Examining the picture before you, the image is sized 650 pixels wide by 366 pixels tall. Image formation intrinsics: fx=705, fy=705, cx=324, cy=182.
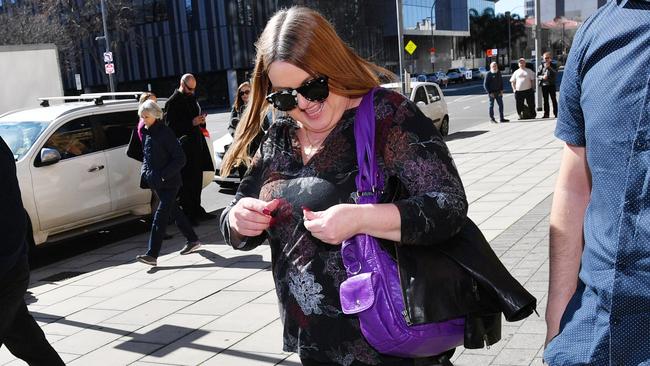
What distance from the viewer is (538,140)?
50.7 ft

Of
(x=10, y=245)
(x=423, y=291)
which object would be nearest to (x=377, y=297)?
(x=423, y=291)

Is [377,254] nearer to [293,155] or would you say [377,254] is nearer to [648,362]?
[293,155]

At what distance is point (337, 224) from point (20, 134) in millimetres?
7624

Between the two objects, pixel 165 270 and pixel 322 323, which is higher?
pixel 322 323

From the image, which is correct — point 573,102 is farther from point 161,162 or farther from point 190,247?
point 190,247

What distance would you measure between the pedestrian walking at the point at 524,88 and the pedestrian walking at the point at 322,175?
61.1 ft

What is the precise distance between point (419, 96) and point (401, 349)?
627 inches

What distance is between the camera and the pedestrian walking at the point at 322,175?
74.4 inches

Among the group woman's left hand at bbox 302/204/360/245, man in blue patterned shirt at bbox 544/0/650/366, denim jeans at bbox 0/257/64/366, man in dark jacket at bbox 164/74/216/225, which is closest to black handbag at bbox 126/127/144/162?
man in dark jacket at bbox 164/74/216/225

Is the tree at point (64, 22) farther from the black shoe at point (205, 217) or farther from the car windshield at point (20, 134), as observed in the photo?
the black shoe at point (205, 217)

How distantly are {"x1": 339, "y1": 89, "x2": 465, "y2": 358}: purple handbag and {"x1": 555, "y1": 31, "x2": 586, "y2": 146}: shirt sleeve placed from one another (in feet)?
1.65

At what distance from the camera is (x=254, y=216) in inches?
78.4

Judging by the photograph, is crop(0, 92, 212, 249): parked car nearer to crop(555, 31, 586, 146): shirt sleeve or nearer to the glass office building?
crop(555, 31, 586, 146): shirt sleeve

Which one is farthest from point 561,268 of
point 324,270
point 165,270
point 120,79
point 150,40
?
point 120,79
